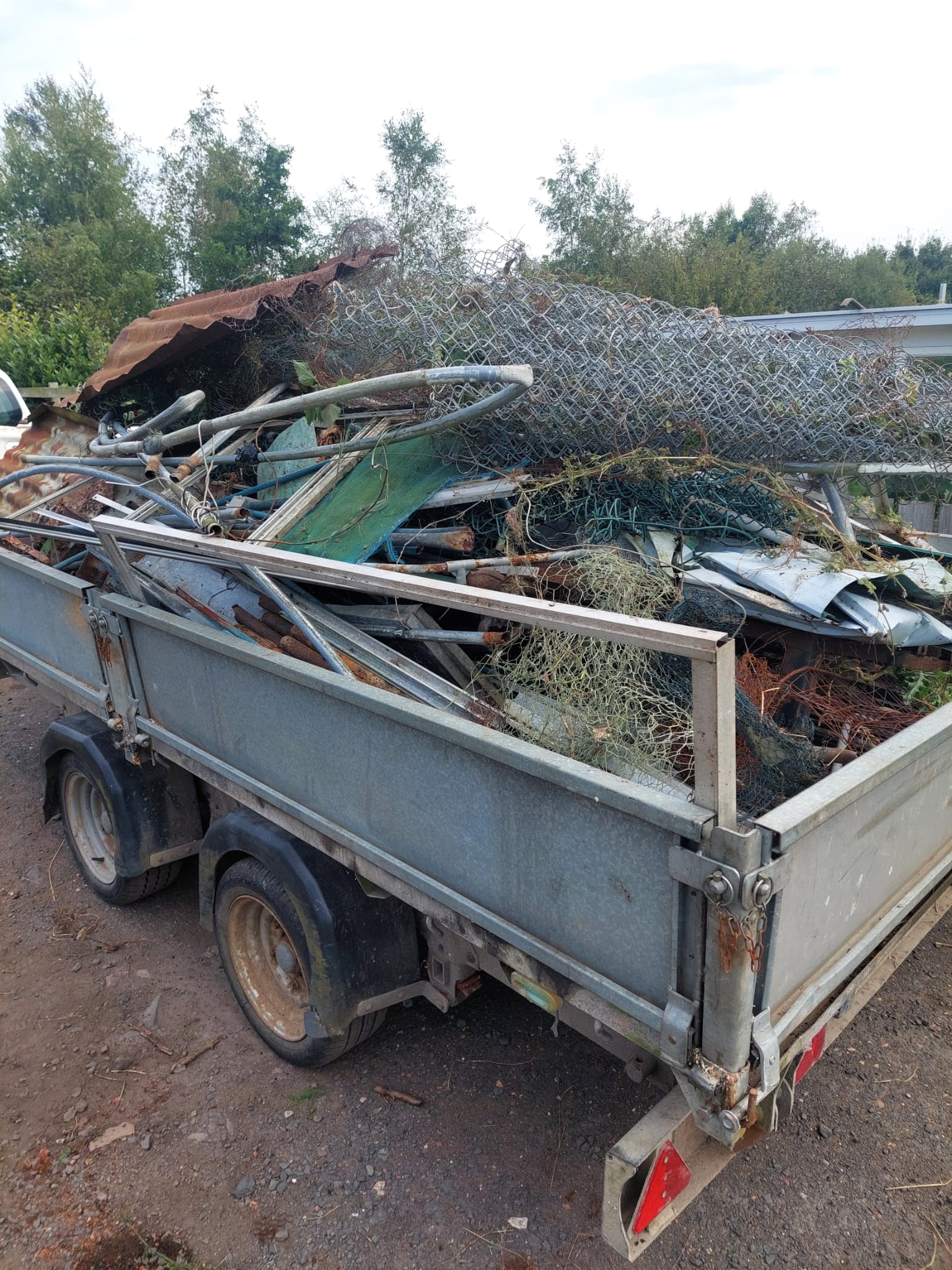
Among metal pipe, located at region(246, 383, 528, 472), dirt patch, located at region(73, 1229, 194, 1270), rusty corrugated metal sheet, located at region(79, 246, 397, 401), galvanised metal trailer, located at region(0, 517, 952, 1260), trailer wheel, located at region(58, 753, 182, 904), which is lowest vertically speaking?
dirt patch, located at region(73, 1229, 194, 1270)

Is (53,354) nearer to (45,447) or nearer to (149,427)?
(45,447)

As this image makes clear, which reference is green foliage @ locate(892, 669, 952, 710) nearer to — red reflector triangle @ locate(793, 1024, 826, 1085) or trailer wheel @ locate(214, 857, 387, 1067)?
red reflector triangle @ locate(793, 1024, 826, 1085)

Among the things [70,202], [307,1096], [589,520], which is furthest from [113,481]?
[70,202]

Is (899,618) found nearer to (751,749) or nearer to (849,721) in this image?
(849,721)

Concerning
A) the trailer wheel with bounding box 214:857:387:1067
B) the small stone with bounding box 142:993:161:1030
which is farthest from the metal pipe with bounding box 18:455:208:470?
the small stone with bounding box 142:993:161:1030

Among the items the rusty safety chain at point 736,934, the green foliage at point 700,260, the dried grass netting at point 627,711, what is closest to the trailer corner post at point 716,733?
the rusty safety chain at point 736,934

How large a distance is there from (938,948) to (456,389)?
3069 mm

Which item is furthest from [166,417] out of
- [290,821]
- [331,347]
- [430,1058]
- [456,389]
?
→ [430,1058]

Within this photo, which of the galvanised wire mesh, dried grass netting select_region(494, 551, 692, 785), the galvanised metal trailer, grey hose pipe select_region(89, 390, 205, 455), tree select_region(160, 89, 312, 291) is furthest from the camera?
tree select_region(160, 89, 312, 291)

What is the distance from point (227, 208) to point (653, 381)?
26.6 meters

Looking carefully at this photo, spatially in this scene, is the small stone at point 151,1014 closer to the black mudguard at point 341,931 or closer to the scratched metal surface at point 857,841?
the black mudguard at point 341,931

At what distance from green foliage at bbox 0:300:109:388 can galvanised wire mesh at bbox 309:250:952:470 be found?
29.3 ft

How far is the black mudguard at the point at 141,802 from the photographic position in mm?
3230

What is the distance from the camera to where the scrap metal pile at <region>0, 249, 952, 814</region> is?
2.19 meters
